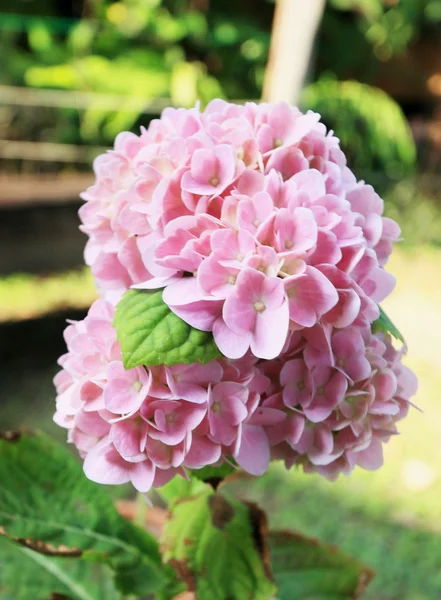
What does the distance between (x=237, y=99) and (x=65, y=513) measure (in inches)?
125

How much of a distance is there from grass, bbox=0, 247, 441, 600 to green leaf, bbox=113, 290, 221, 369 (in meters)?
1.22

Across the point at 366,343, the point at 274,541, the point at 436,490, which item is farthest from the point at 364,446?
the point at 436,490

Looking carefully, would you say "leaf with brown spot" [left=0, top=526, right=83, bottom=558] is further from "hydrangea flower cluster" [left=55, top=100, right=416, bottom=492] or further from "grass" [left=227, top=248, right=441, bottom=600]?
"grass" [left=227, top=248, right=441, bottom=600]

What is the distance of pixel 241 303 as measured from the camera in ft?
1.37

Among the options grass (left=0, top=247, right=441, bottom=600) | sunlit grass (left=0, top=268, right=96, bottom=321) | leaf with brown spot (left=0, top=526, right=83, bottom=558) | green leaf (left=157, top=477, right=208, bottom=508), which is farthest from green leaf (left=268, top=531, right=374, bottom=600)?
sunlit grass (left=0, top=268, right=96, bottom=321)

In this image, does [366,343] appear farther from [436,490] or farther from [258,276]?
[436,490]

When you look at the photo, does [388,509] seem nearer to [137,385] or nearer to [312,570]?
[312,570]

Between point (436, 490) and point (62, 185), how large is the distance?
1.88 metres

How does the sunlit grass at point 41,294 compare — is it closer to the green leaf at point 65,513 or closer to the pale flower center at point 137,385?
the green leaf at point 65,513

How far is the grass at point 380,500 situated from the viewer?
148 cm

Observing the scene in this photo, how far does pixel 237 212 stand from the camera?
1.44 ft

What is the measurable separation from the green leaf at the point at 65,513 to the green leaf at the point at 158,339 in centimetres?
28

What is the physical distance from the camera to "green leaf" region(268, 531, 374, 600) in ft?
2.40

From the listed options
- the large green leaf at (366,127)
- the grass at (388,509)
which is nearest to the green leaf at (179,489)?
the grass at (388,509)
